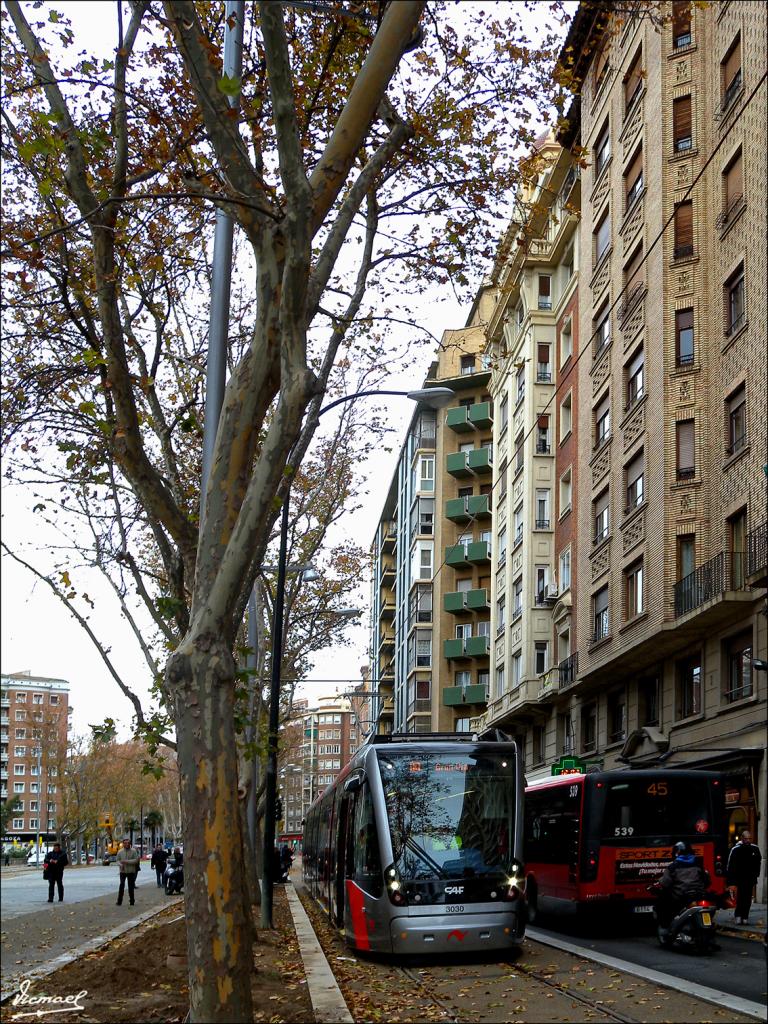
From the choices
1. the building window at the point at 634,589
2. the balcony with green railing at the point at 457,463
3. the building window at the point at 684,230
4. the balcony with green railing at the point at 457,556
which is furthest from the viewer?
the balcony with green railing at the point at 457,463

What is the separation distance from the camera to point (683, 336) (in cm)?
3034

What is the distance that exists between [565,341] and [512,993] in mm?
35039

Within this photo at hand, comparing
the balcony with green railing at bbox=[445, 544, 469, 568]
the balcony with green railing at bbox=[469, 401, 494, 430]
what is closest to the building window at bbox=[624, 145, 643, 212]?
the balcony with green railing at bbox=[445, 544, 469, 568]

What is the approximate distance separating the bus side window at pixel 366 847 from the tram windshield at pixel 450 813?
0.29m

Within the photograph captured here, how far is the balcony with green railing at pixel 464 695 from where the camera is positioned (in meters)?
66.8

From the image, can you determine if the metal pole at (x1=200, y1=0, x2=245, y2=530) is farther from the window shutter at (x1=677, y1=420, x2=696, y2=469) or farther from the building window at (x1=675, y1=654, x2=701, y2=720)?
the building window at (x1=675, y1=654, x2=701, y2=720)

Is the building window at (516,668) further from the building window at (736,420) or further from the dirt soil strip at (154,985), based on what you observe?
the dirt soil strip at (154,985)

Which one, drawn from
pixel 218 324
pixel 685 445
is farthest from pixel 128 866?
pixel 218 324

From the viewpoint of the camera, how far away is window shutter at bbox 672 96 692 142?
31.2m

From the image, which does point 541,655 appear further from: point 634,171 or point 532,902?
point 532,902

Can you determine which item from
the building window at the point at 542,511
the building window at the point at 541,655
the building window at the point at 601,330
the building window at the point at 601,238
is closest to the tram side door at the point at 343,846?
the building window at the point at 601,330

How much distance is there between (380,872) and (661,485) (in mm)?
16390

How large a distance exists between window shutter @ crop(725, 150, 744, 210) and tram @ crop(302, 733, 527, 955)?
1605 cm

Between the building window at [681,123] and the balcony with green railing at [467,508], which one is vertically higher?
the building window at [681,123]
